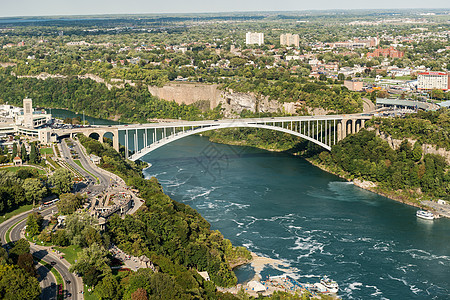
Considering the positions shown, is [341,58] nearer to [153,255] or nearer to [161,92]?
[161,92]

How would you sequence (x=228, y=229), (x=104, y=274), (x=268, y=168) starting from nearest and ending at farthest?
(x=104, y=274) < (x=228, y=229) < (x=268, y=168)

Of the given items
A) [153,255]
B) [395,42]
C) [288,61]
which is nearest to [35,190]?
[153,255]

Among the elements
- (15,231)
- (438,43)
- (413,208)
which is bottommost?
(413,208)

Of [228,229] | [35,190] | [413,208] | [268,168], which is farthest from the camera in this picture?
[268,168]

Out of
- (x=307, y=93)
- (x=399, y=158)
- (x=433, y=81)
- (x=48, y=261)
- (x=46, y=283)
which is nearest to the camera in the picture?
(x=46, y=283)

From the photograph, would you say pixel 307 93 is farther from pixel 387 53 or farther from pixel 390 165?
pixel 387 53

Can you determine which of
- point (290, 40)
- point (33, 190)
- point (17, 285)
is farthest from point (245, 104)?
point (290, 40)

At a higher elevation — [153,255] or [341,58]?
[341,58]
